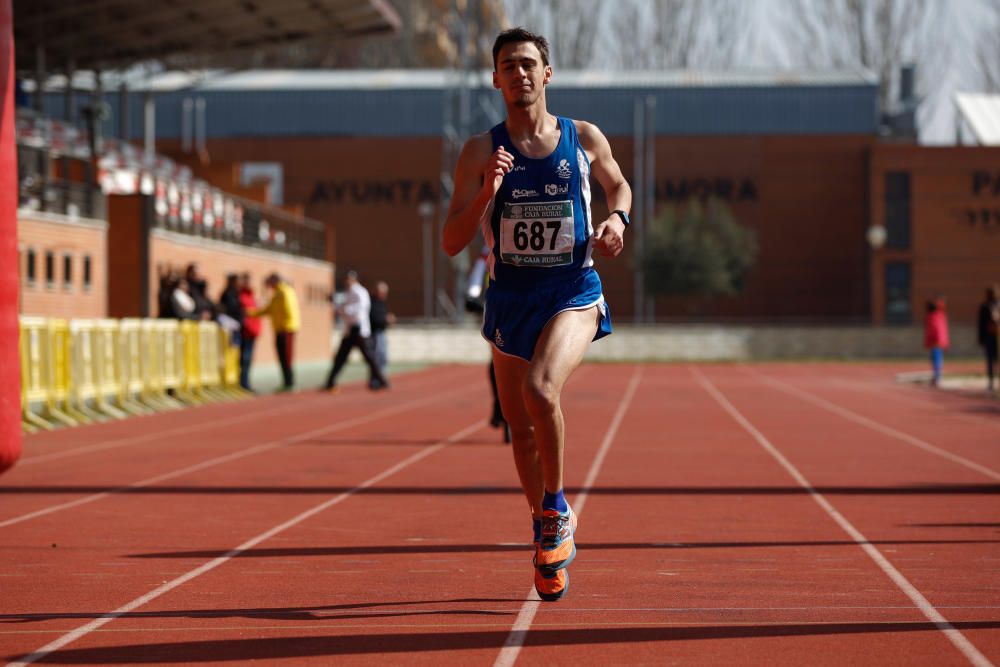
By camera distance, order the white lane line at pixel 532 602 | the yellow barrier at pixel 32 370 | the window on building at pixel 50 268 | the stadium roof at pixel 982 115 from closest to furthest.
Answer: the white lane line at pixel 532 602, the yellow barrier at pixel 32 370, the window on building at pixel 50 268, the stadium roof at pixel 982 115

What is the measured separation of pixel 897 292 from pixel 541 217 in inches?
2683

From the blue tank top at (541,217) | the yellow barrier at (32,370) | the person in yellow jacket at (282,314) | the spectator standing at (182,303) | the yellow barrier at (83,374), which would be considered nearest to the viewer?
the blue tank top at (541,217)

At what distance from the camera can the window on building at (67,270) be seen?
3212 cm

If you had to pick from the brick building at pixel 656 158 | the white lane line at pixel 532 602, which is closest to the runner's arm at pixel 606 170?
the white lane line at pixel 532 602

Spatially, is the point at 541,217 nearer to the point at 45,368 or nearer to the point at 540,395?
the point at 540,395

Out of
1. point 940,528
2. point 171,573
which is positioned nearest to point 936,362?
point 940,528

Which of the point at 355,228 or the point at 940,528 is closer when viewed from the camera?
the point at 940,528

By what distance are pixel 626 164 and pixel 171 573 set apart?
69.2 m

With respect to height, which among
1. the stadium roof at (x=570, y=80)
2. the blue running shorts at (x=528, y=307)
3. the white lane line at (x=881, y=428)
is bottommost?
the white lane line at (x=881, y=428)

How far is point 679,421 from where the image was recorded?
21.2 meters

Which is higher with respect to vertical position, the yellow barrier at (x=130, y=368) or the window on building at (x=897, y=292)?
the window on building at (x=897, y=292)

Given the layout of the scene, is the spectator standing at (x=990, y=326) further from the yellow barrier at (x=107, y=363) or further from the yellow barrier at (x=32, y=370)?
the yellow barrier at (x=32, y=370)

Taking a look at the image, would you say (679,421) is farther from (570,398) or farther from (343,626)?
(343,626)

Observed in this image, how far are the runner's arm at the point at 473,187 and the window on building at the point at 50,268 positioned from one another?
25149 millimetres
